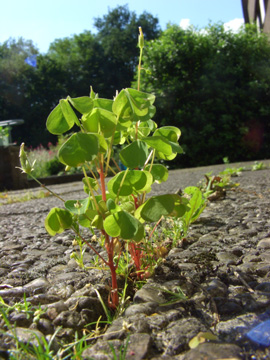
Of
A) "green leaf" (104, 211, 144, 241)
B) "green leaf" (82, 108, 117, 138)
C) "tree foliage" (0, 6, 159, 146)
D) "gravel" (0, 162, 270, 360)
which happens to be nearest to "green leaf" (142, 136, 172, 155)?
"green leaf" (82, 108, 117, 138)

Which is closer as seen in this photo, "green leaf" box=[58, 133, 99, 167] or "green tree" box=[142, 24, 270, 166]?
"green leaf" box=[58, 133, 99, 167]

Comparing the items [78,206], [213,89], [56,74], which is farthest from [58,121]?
[56,74]

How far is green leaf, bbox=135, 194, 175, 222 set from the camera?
2.64 feet

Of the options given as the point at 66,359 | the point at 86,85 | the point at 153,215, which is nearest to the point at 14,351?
the point at 66,359

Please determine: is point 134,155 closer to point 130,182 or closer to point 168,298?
point 130,182

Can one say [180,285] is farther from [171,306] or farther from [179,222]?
[179,222]

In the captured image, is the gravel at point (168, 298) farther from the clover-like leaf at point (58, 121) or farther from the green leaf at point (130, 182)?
the clover-like leaf at point (58, 121)

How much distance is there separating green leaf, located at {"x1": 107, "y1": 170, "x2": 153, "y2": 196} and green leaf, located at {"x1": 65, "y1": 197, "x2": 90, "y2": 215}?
75mm

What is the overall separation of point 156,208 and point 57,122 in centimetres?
33

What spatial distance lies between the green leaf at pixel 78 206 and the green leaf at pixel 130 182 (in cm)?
7

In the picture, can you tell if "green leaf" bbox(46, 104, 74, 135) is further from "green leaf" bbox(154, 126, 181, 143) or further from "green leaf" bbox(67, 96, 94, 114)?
"green leaf" bbox(154, 126, 181, 143)

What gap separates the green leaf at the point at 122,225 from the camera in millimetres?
758

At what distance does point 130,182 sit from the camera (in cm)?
85

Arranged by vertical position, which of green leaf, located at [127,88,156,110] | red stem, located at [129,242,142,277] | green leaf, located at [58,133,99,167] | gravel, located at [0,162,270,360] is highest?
green leaf, located at [127,88,156,110]
